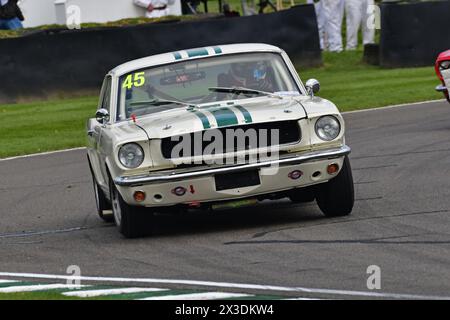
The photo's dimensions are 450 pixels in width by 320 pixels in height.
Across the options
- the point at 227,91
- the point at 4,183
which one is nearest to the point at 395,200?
the point at 227,91

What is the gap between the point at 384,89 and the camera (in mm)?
22047

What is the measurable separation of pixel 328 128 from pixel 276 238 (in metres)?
1.01

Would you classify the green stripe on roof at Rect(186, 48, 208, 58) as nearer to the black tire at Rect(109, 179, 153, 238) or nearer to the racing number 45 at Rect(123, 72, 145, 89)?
the racing number 45 at Rect(123, 72, 145, 89)

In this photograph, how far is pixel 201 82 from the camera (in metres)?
10.4

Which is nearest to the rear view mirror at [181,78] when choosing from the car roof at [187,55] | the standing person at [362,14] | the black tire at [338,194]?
the car roof at [187,55]

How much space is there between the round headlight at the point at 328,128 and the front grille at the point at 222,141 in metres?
0.32

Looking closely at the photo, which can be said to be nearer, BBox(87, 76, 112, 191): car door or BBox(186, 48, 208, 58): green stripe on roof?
BBox(87, 76, 112, 191): car door

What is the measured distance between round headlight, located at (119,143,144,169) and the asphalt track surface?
591 millimetres

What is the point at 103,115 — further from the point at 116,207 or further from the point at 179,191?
the point at 179,191

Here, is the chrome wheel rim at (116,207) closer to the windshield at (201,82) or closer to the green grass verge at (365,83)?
the windshield at (201,82)

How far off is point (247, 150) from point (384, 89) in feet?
43.0

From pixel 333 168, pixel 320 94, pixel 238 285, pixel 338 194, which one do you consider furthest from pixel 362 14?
pixel 238 285

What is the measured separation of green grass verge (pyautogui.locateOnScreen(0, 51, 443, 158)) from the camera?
62.0 feet

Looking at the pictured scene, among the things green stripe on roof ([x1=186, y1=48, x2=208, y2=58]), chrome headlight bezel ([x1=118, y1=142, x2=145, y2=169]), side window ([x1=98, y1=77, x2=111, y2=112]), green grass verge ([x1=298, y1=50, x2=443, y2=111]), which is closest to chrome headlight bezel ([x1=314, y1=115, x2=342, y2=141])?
chrome headlight bezel ([x1=118, y1=142, x2=145, y2=169])
